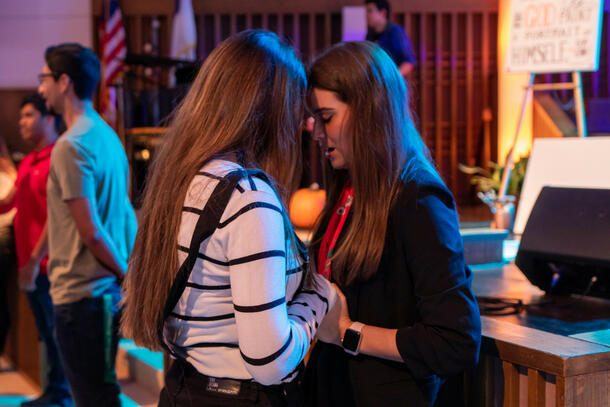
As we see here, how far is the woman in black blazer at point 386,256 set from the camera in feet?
4.05

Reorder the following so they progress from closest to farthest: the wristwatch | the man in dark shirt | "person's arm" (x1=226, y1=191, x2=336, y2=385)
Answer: "person's arm" (x1=226, y1=191, x2=336, y2=385)
the wristwatch
the man in dark shirt

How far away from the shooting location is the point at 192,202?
3.71ft

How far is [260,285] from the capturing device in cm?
107

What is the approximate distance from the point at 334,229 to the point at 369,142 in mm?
237

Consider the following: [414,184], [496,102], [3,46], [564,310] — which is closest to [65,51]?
[414,184]

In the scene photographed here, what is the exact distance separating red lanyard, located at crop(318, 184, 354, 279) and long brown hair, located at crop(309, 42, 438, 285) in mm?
62

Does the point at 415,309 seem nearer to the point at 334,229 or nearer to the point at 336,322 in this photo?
the point at 336,322

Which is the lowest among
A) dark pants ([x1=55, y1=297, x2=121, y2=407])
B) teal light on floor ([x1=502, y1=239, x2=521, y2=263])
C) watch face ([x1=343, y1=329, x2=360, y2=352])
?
dark pants ([x1=55, y1=297, x2=121, y2=407])

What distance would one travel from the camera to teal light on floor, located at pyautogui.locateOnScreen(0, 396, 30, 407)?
3850 mm

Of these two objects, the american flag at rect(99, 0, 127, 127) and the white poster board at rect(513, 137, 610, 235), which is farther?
the american flag at rect(99, 0, 127, 127)

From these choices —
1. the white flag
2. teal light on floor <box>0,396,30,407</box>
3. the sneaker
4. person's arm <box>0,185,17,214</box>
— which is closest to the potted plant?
the sneaker

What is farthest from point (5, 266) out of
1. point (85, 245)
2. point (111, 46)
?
point (111, 46)

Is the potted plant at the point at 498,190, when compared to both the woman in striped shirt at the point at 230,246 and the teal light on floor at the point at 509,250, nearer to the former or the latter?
the teal light on floor at the point at 509,250

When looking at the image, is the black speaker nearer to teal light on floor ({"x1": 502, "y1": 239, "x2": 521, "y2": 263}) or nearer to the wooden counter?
the wooden counter
